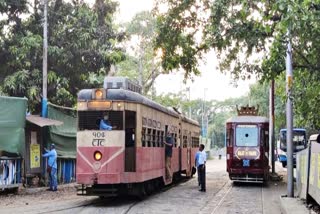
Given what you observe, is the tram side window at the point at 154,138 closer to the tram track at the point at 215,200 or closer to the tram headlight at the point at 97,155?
the tram track at the point at 215,200

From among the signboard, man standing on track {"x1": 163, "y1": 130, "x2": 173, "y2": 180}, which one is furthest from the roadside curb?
the signboard

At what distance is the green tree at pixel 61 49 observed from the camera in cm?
2041

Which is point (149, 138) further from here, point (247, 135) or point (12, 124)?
point (247, 135)

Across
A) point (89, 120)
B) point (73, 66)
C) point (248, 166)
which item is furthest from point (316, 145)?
point (73, 66)

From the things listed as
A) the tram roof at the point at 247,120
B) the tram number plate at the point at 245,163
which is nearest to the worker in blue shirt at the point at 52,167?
the tram roof at the point at 247,120

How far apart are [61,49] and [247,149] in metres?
8.80

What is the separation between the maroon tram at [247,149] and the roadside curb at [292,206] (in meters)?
5.55

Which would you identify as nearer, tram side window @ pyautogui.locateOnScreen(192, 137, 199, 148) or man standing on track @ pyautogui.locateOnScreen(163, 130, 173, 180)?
man standing on track @ pyautogui.locateOnScreen(163, 130, 173, 180)

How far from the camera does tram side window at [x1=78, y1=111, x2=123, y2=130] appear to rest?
45.6ft

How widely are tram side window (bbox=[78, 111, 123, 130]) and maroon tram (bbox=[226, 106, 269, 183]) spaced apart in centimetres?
811

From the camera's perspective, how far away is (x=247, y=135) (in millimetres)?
20828

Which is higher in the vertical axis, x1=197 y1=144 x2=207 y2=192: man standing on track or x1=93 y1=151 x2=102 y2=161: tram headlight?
x1=93 y1=151 x2=102 y2=161: tram headlight

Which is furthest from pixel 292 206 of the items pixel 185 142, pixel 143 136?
pixel 185 142

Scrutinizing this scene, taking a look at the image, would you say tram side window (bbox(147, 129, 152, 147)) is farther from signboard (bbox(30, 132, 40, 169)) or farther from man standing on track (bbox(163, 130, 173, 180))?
signboard (bbox(30, 132, 40, 169))
